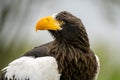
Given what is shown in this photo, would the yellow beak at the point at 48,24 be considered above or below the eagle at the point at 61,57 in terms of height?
above

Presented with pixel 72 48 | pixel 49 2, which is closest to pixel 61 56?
pixel 72 48

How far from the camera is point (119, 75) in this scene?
17.6 meters

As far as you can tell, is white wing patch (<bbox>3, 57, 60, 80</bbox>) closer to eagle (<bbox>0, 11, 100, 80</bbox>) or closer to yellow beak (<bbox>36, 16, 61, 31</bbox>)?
eagle (<bbox>0, 11, 100, 80</bbox>)

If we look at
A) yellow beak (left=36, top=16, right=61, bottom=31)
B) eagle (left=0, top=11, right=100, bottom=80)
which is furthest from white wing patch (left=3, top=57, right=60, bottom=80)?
yellow beak (left=36, top=16, right=61, bottom=31)

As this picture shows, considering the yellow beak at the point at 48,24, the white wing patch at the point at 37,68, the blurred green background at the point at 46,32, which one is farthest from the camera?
the blurred green background at the point at 46,32

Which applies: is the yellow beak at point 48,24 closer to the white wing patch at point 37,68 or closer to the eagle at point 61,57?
the eagle at point 61,57

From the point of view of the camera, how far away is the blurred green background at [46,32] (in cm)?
1722

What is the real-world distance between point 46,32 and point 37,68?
4.47 ft

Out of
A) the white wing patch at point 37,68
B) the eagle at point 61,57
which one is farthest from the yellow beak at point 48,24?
the white wing patch at point 37,68

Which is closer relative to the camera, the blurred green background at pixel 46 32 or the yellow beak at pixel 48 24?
the yellow beak at pixel 48 24

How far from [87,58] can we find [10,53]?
1.92 m

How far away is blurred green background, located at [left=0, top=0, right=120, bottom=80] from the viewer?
17.2 m

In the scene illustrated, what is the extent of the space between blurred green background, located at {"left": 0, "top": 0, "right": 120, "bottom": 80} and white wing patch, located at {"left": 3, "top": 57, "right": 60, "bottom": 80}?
489mm

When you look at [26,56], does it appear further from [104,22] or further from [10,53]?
[104,22]
